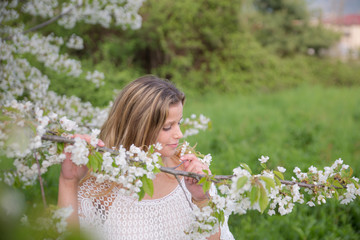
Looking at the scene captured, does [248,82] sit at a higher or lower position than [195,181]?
lower

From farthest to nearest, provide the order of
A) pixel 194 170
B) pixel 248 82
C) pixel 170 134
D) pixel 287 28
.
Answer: pixel 287 28 → pixel 248 82 → pixel 170 134 → pixel 194 170

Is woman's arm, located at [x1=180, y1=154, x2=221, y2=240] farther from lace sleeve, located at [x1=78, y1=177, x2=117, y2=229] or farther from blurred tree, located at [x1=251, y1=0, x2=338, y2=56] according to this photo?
blurred tree, located at [x1=251, y1=0, x2=338, y2=56]

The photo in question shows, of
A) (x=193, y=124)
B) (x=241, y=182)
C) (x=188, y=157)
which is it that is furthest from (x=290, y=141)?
(x=241, y=182)

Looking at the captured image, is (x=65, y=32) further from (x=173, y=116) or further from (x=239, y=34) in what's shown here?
(x=173, y=116)

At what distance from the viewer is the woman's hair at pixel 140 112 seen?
1.61m

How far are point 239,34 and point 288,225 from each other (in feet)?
26.9

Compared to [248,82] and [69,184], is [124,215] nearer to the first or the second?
[69,184]

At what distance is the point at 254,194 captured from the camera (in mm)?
1115

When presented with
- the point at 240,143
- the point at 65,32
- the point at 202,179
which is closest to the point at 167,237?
the point at 202,179

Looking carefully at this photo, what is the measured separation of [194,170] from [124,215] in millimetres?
491

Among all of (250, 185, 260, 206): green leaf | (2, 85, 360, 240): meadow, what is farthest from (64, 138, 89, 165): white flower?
(250, 185, 260, 206): green leaf

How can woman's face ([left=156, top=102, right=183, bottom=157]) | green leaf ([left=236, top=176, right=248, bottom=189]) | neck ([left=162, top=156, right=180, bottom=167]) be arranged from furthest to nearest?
neck ([left=162, top=156, right=180, bottom=167]) < woman's face ([left=156, top=102, right=183, bottom=157]) < green leaf ([left=236, top=176, right=248, bottom=189])

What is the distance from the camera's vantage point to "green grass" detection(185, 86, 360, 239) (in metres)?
2.93

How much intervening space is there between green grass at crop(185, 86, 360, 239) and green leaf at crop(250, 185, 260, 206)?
0.41m
